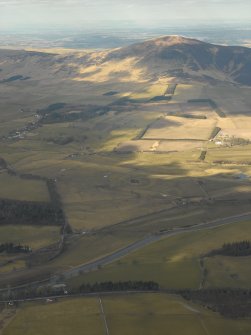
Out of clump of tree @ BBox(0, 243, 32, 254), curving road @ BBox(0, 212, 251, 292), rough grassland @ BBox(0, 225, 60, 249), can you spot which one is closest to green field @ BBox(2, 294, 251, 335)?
curving road @ BBox(0, 212, 251, 292)

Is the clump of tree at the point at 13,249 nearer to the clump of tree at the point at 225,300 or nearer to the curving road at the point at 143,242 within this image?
the curving road at the point at 143,242

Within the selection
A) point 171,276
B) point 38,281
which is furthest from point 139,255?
point 38,281

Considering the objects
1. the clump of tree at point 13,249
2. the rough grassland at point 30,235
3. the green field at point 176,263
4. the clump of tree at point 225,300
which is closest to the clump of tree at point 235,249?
the green field at point 176,263

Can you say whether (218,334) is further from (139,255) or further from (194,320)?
(139,255)

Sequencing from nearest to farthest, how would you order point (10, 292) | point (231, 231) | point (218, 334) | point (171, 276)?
point (218, 334), point (10, 292), point (171, 276), point (231, 231)

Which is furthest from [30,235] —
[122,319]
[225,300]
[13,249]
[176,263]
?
[225,300]

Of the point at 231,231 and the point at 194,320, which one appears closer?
the point at 194,320

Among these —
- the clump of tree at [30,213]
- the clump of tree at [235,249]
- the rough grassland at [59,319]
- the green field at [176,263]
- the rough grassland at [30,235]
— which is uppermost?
the rough grassland at [59,319]
